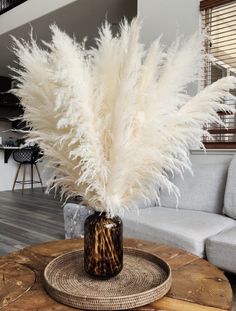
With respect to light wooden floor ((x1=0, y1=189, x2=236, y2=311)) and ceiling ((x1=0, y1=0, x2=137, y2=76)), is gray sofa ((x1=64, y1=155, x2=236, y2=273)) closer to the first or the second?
light wooden floor ((x1=0, y1=189, x2=236, y2=311))

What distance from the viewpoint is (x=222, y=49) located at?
3027 mm

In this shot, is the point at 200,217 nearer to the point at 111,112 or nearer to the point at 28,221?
the point at 111,112

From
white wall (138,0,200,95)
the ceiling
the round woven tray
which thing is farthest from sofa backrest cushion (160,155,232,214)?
the ceiling

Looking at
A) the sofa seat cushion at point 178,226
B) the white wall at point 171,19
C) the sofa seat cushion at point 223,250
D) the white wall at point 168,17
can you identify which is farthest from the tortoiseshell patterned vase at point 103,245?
the white wall at point 168,17

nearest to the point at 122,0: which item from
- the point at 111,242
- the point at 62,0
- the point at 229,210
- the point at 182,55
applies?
the point at 62,0

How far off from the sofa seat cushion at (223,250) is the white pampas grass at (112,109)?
112 cm

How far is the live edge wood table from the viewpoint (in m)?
0.87

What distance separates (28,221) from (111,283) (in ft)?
10.8

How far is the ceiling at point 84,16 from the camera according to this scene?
425 cm

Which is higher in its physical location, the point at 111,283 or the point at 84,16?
the point at 84,16

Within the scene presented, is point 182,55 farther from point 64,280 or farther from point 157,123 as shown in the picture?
point 64,280

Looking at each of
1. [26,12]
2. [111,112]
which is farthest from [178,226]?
[26,12]

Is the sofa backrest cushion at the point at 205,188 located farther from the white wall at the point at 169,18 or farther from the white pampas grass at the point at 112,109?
the white pampas grass at the point at 112,109

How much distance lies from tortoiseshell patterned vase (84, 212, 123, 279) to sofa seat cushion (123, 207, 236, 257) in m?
0.91
